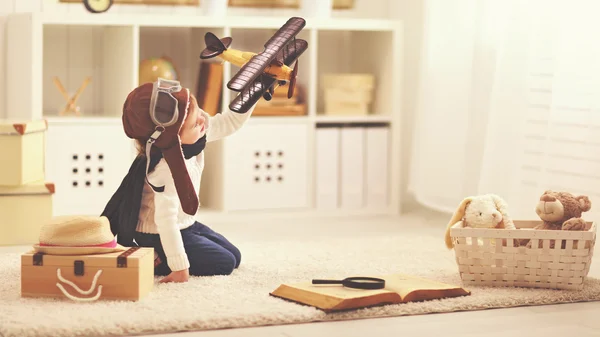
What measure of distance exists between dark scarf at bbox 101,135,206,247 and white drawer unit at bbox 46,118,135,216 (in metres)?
0.97

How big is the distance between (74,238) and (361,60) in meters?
2.02

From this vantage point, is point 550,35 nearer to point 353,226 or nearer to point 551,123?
point 551,123

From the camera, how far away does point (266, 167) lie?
344cm

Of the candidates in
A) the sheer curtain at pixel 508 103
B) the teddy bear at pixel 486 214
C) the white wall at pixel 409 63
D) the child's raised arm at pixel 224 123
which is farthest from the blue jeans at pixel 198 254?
the white wall at pixel 409 63

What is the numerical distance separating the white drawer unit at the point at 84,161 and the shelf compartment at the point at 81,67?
23 cm

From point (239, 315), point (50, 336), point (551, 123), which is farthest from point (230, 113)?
point (551, 123)

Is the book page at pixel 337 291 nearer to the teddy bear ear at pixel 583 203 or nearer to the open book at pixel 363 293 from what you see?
the open book at pixel 363 293

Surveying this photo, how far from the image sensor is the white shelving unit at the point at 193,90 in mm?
3221

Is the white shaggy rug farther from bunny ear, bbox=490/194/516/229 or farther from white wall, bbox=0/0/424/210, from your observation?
white wall, bbox=0/0/424/210

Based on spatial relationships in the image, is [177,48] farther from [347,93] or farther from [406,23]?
[406,23]

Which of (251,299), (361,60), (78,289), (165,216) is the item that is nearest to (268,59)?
(165,216)

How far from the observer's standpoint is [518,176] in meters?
3.03

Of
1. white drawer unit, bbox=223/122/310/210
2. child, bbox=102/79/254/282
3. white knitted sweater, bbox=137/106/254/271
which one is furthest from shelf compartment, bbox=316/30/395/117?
white knitted sweater, bbox=137/106/254/271

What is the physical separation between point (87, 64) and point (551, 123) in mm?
1747
